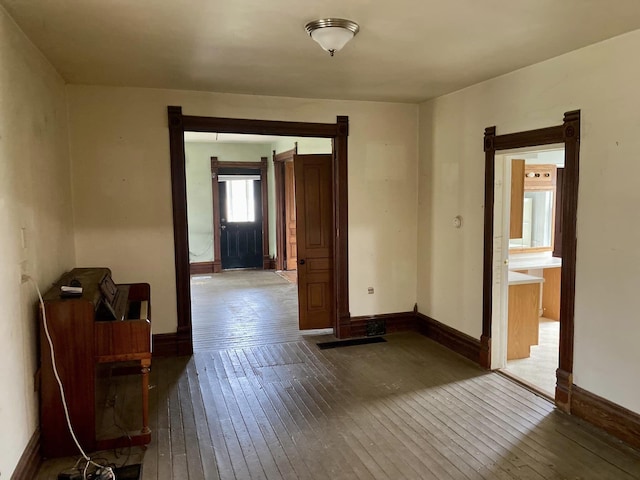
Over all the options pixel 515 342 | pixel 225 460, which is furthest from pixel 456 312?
pixel 225 460

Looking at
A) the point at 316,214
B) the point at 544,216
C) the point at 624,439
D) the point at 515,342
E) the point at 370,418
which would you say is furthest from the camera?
the point at 544,216

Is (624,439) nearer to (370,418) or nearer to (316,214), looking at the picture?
(370,418)

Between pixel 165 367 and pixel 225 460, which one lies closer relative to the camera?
pixel 225 460

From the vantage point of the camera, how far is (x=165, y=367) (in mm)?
4266

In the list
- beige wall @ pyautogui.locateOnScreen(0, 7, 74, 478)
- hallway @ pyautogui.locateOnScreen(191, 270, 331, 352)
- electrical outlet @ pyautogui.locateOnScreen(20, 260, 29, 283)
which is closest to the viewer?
beige wall @ pyautogui.locateOnScreen(0, 7, 74, 478)

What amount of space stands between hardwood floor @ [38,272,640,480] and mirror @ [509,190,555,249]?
10.2 feet

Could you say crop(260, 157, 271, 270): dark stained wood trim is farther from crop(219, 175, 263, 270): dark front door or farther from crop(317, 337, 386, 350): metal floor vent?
crop(317, 337, 386, 350): metal floor vent

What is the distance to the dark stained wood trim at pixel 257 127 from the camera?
4.46 m

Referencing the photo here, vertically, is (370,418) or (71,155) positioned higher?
(71,155)

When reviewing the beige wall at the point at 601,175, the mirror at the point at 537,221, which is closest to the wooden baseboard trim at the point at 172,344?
the beige wall at the point at 601,175

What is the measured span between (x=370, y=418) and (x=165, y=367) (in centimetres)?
204

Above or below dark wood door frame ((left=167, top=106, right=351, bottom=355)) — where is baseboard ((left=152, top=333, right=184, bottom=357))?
below

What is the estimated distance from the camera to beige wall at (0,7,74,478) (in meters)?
2.35

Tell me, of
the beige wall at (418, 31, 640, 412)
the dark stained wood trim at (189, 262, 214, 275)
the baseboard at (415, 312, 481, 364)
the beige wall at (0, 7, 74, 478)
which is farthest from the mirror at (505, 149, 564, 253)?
the dark stained wood trim at (189, 262, 214, 275)
